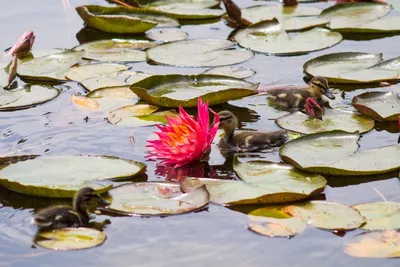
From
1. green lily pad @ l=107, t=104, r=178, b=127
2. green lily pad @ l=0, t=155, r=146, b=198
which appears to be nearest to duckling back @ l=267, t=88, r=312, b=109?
green lily pad @ l=107, t=104, r=178, b=127

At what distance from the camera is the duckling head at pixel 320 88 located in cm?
626

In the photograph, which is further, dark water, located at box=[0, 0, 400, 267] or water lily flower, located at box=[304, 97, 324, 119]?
water lily flower, located at box=[304, 97, 324, 119]

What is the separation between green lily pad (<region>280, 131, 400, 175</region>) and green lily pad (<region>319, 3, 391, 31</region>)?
8.14 feet

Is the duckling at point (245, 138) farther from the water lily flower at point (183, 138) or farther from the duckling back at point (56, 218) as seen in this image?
the duckling back at point (56, 218)

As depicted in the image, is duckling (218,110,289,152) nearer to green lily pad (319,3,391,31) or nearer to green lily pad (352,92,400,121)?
green lily pad (352,92,400,121)

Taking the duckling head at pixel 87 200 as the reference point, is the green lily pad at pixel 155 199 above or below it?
below

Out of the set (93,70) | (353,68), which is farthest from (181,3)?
(353,68)

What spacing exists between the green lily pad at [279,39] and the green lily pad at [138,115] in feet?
4.69

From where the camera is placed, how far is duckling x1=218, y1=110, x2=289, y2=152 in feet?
18.6

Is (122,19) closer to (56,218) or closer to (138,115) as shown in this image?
(138,115)

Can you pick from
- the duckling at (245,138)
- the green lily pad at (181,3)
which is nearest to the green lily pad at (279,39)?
the green lily pad at (181,3)

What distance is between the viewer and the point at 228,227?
4.71 m

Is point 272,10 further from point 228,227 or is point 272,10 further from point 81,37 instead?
point 228,227

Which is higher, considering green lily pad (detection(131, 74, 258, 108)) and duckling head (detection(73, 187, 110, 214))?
duckling head (detection(73, 187, 110, 214))
